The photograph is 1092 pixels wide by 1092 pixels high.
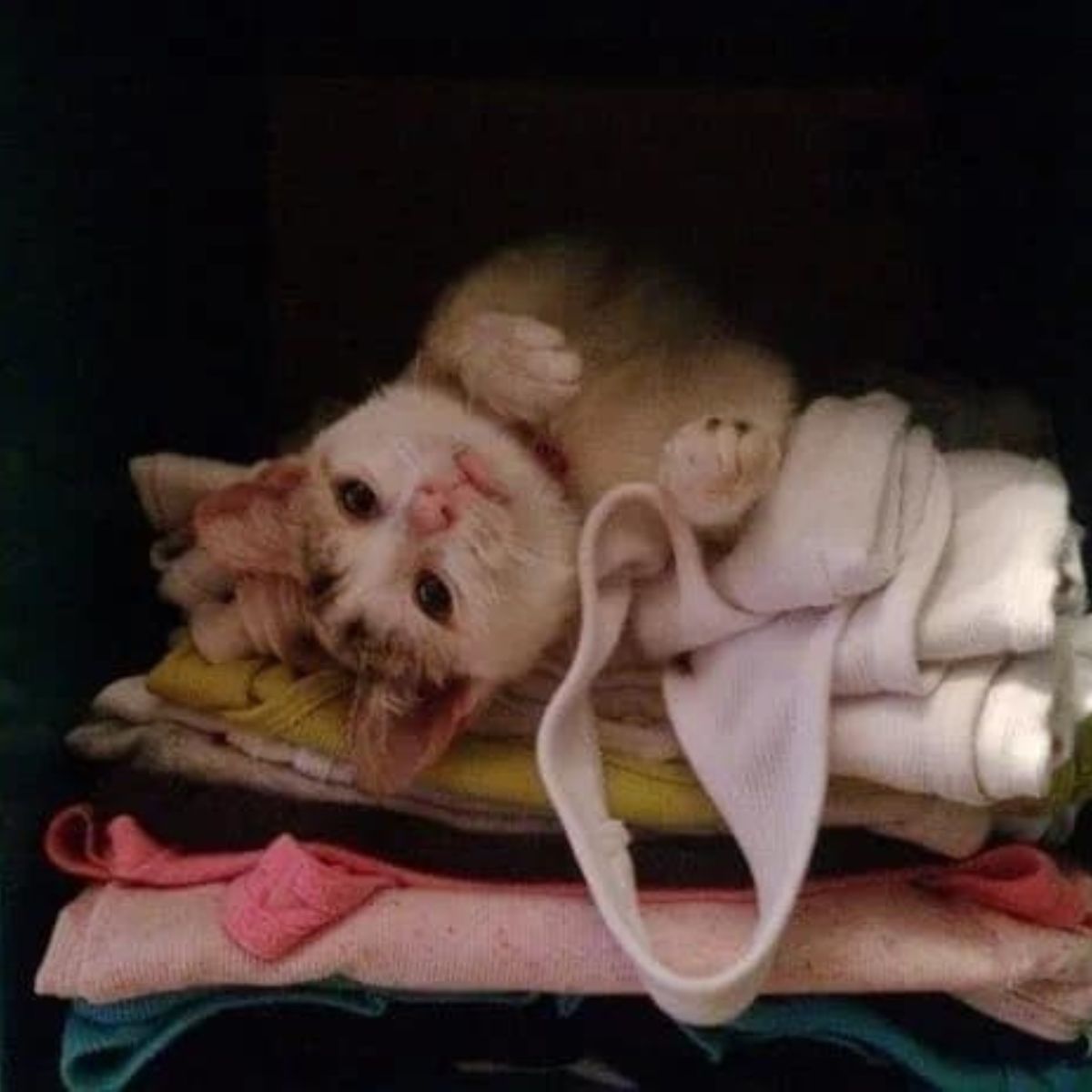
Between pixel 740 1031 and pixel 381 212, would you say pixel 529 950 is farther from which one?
pixel 381 212

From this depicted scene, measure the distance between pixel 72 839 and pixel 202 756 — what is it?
6cm

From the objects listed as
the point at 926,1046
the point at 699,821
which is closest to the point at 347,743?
the point at 699,821

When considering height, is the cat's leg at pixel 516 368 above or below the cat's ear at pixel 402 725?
above

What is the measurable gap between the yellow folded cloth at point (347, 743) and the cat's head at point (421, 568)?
0.01 metres

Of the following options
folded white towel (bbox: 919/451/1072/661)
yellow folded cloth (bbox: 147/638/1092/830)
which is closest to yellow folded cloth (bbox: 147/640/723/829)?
yellow folded cloth (bbox: 147/638/1092/830)

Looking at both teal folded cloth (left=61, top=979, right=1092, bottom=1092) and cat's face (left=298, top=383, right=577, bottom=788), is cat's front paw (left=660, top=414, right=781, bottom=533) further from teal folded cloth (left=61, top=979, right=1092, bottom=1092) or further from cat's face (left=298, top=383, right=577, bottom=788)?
teal folded cloth (left=61, top=979, right=1092, bottom=1092)

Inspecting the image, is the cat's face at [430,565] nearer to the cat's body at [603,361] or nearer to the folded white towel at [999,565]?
the cat's body at [603,361]

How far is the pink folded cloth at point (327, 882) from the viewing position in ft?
2.22

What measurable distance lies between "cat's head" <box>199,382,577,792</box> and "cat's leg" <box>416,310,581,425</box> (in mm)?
18

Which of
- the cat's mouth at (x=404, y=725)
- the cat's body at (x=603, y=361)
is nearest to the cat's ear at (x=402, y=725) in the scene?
the cat's mouth at (x=404, y=725)

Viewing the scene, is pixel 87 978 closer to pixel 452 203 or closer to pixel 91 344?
pixel 91 344

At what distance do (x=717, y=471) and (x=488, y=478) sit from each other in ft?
0.32

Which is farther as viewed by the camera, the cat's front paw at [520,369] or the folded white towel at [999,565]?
the cat's front paw at [520,369]

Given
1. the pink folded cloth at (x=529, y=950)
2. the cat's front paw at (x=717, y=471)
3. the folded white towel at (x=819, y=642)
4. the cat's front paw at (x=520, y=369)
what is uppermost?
the cat's front paw at (x=520, y=369)
